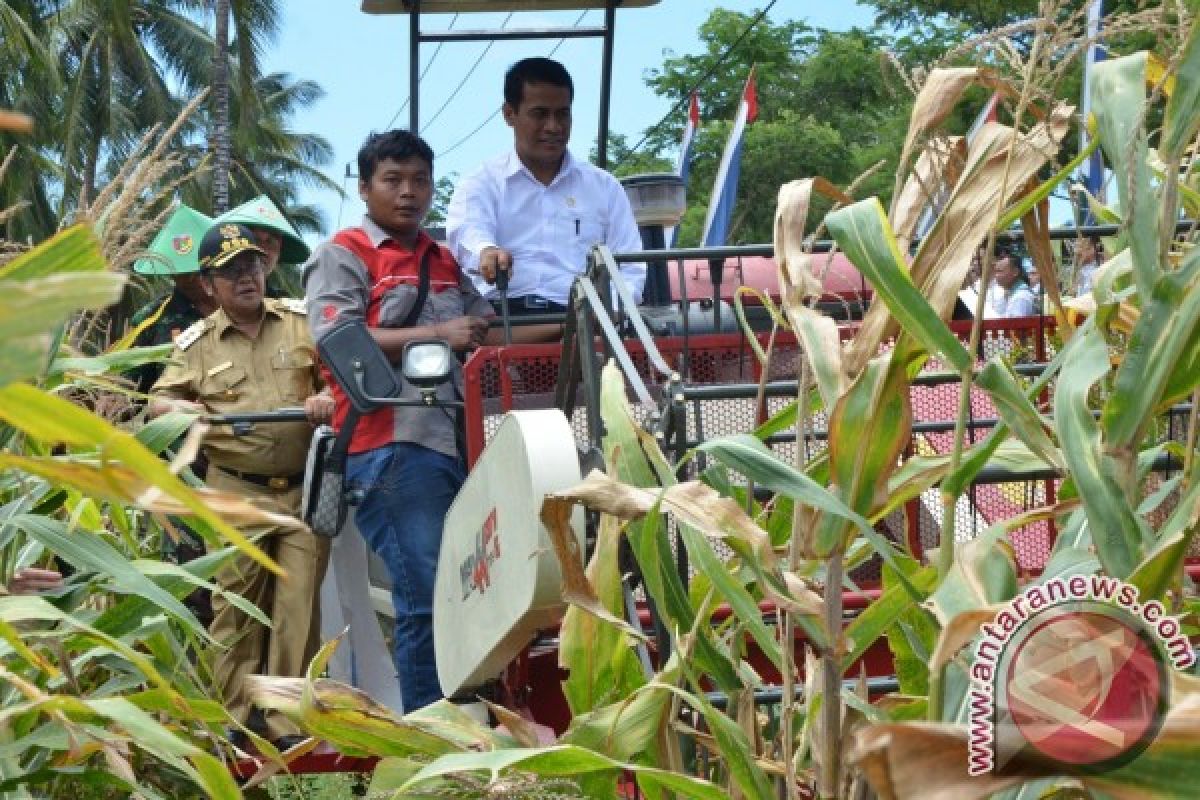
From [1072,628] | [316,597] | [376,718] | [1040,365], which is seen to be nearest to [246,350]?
[316,597]

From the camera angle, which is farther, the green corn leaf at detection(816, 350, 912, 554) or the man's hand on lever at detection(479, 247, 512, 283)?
the man's hand on lever at detection(479, 247, 512, 283)

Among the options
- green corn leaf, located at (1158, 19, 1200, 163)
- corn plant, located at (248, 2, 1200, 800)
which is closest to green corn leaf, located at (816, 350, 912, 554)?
corn plant, located at (248, 2, 1200, 800)

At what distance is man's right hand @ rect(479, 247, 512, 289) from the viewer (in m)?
6.29

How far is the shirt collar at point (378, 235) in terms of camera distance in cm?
635

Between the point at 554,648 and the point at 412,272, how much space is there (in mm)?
1514

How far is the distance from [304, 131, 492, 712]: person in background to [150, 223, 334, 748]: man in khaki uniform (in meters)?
0.49

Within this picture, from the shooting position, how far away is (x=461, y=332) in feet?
20.1

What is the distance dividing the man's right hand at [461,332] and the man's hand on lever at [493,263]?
0.21m

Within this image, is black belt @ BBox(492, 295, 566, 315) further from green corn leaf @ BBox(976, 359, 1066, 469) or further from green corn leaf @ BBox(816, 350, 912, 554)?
green corn leaf @ BBox(976, 359, 1066, 469)

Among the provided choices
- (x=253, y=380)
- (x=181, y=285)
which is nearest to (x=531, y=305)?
(x=253, y=380)

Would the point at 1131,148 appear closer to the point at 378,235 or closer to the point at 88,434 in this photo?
the point at 88,434

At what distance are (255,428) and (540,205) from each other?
1.30 meters

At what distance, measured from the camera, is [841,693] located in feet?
9.02

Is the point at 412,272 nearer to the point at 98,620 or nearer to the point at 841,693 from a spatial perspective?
the point at 98,620
